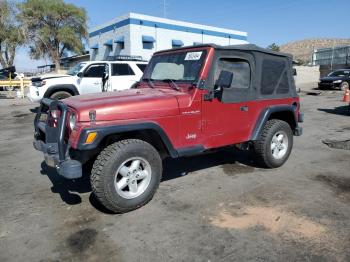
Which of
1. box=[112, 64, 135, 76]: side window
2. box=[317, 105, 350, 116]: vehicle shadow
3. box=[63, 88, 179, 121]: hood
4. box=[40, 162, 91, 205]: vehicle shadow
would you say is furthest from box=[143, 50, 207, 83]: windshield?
box=[317, 105, 350, 116]: vehicle shadow

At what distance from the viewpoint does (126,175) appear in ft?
13.3

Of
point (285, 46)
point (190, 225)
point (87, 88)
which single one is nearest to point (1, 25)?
point (87, 88)

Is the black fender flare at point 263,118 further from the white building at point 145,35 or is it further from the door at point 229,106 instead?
the white building at point 145,35

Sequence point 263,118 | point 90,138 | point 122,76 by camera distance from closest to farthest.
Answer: point 90,138
point 263,118
point 122,76

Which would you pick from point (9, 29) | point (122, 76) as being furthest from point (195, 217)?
point (9, 29)

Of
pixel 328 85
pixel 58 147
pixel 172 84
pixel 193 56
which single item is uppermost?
pixel 193 56

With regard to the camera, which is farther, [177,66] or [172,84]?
[177,66]

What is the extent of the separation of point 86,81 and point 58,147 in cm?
875

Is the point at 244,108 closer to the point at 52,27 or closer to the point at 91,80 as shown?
the point at 91,80

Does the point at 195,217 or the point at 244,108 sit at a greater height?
the point at 244,108

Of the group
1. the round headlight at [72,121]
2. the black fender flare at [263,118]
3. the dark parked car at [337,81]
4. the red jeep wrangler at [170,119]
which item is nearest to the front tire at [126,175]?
the red jeep wrangler at [170,119]

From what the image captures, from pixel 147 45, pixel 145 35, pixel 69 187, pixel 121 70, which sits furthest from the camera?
pixel 147 45

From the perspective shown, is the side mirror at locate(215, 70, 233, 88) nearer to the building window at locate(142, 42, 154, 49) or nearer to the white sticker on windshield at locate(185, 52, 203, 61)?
the white sticker on windshield at locate(185, 52, 203, 61)

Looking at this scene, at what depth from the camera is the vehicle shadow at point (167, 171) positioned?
4.68 metres
